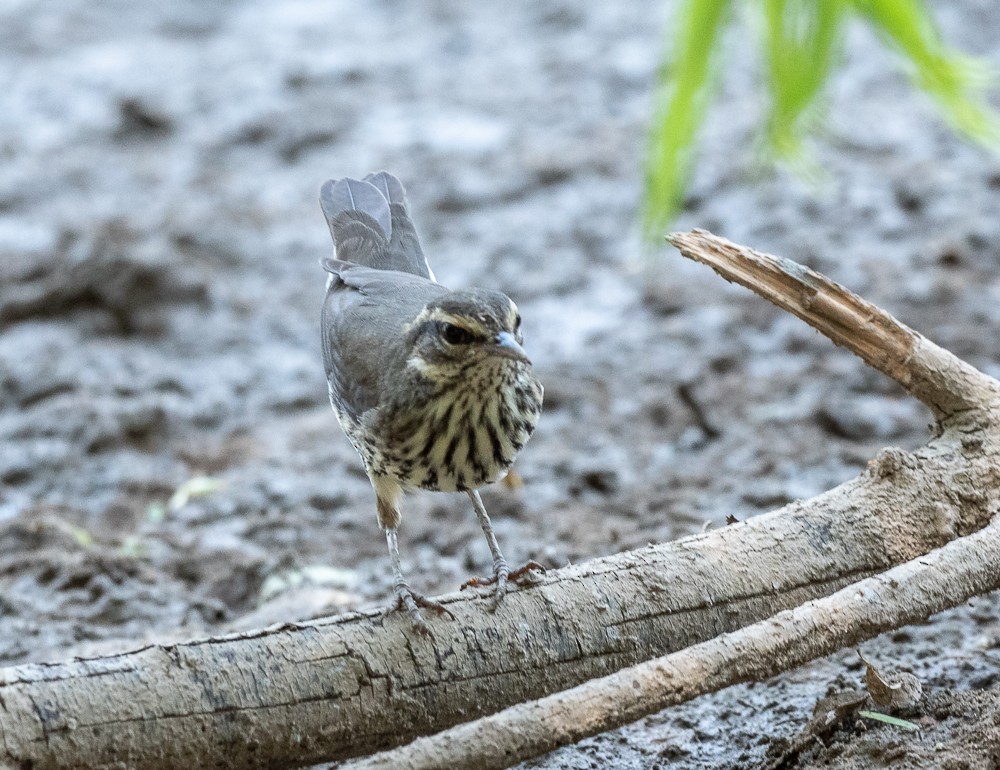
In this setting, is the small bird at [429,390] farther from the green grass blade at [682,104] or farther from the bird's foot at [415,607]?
the green grass blade at [682,104]

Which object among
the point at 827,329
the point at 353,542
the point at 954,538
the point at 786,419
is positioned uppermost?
the point at 827,329

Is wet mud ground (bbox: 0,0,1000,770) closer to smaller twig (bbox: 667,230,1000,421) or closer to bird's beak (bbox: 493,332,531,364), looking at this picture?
smaller twig (bbox: 667,230,1000,421)

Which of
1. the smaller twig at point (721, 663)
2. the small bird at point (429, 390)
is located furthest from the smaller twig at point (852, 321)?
the small bird at point (429, 390)

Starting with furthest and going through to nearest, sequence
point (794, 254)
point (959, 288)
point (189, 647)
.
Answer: point (794, 254)
point (959, 288)
point (189, 647)

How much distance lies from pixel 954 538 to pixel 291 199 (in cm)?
630

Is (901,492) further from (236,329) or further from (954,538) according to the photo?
(236,329)

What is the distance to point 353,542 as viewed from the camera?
219 inches

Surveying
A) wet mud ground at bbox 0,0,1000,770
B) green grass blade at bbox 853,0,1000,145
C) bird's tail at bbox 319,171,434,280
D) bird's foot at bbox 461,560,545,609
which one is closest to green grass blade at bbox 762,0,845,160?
green grass blade at bbox 853,0,1000,145

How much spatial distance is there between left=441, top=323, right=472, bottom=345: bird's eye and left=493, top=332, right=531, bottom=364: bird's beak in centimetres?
9

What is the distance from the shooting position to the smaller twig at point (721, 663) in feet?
8.86

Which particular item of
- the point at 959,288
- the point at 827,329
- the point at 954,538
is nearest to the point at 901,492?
the point at 954,538

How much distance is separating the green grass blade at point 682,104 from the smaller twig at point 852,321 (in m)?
0.58

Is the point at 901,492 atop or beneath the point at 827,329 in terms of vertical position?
beneath

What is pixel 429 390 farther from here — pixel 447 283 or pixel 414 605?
pixel 447 283
